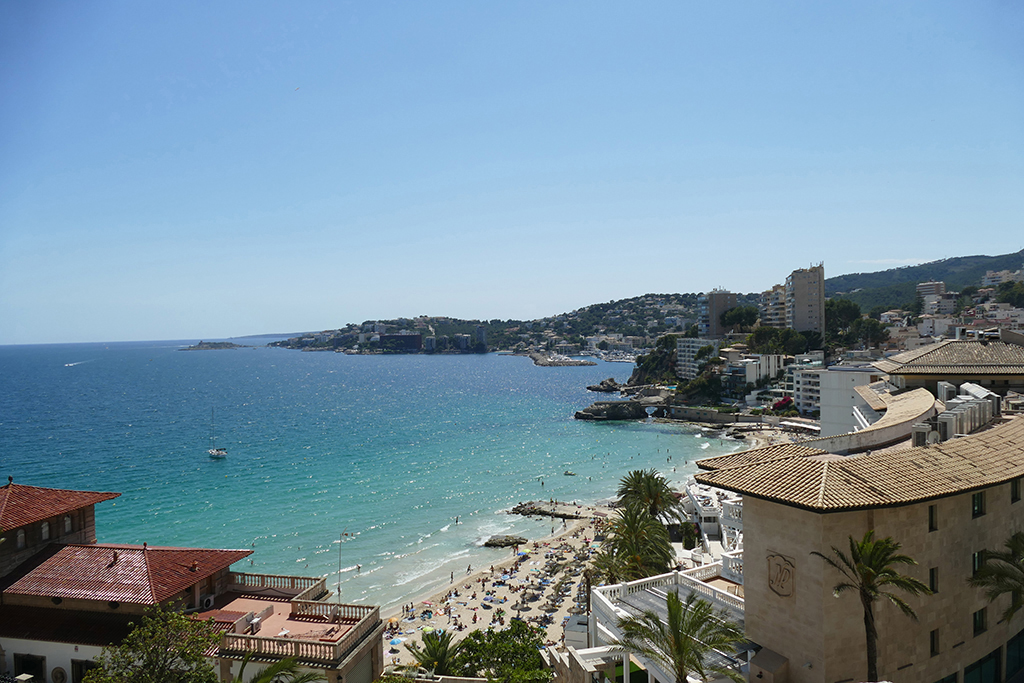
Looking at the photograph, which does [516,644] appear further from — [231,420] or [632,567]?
[231,420]

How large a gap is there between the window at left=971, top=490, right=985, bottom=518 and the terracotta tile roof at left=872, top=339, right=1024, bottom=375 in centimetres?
1580

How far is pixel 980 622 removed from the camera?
1470 centimetres

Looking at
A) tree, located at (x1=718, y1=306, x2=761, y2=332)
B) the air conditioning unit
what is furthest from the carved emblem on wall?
tree, located at (x1=718, y1=306, x2=761, y2=332)

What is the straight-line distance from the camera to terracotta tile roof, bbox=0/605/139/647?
555 inches

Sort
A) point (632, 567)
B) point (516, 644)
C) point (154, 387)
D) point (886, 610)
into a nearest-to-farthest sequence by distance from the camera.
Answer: point (886, 610) < point (516, 644) < point (632, 567) < point (154, 387)

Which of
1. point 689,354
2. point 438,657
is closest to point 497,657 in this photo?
point 438,657

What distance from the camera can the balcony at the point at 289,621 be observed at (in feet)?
43.0

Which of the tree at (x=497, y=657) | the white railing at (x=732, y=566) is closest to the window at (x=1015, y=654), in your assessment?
the white railing at (x=732, y=566)

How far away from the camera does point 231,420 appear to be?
103m

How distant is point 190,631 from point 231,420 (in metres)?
101

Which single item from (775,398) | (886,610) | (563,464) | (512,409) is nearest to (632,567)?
(886,610)

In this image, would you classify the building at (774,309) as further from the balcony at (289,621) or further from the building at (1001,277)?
the balcony at (289,621)

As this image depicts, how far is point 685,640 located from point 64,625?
569 inches

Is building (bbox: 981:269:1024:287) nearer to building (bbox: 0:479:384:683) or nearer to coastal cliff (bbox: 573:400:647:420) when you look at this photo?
coastal cliff (bbox: 573:400:647:420)
